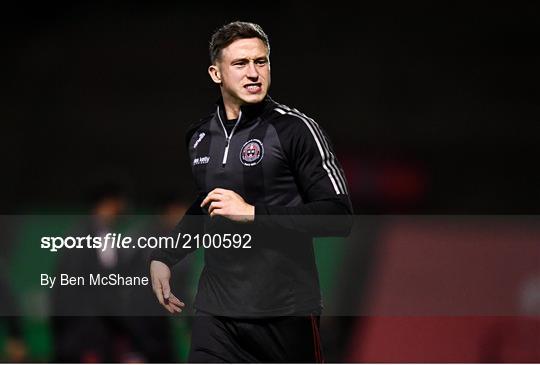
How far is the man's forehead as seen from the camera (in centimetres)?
401

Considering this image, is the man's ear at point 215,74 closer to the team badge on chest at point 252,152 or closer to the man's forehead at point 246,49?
the man's forehead at point 246,49

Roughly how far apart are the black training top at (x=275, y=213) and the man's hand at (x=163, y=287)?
0.36 feet

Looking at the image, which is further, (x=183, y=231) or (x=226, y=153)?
(x=183, y=231)

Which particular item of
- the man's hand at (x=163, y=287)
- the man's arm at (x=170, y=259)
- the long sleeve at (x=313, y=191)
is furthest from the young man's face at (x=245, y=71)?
the man's hand at (x=163, y=287)

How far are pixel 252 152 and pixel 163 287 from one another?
28.8 inches

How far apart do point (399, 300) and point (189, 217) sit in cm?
349

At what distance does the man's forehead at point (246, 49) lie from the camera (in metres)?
4.01

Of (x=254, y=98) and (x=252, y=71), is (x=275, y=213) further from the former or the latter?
(x=252, y=71)

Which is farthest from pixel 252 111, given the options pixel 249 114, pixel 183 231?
pixel 183 231

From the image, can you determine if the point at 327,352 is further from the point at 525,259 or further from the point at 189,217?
the point at 189,217

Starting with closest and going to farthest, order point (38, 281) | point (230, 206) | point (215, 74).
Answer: point (230, 206) → point (215, 74) → point (38, 281)

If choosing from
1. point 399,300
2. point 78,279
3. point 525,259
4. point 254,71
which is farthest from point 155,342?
point 525,259

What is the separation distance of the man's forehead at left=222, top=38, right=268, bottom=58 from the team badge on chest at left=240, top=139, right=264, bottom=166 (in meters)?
0.38

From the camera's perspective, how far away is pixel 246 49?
402 centimetres
